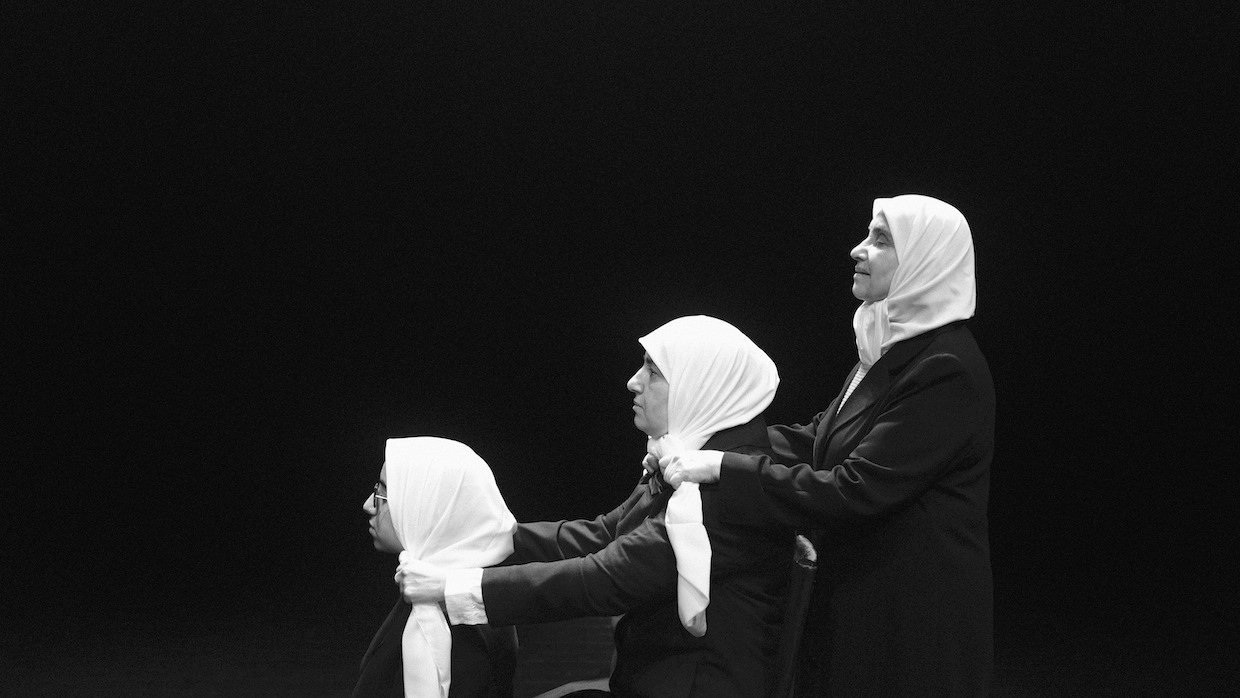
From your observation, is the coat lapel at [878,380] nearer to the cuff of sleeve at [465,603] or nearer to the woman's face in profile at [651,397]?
the woman's face in profile at [651,397]

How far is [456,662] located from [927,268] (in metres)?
1.11

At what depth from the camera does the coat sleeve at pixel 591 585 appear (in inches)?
81.4

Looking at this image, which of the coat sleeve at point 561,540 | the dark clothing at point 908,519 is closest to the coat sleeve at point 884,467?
the dark clothing at point 908,519

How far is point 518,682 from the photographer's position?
3.53 metres

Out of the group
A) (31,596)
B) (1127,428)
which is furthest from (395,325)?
(1127,428)

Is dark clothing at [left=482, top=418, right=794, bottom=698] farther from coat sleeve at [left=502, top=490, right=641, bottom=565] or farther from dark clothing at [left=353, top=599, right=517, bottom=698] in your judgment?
coat sleeve at [left=502, top=490, right=641, bottom=565]

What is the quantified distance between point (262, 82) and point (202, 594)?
1.84 metres

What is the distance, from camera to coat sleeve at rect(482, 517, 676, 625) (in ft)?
6.78

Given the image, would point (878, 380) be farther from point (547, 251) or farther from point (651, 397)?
point (547, 251)

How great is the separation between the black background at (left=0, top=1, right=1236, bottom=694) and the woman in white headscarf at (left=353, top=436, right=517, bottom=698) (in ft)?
5.79

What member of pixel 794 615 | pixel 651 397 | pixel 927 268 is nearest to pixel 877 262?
pixel 927 268

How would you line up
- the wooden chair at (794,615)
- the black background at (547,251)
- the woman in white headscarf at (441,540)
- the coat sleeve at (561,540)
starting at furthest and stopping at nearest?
the black background at (547,251)
the coat sleeve at (561,540)
the woman in white headscarf at (441,540)
the wooden chair at (794,615)

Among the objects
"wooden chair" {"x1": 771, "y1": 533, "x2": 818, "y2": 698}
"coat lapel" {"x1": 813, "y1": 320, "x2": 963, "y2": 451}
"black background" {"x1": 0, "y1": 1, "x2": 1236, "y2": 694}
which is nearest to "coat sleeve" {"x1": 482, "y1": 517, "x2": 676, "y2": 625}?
"wooden chair" {"x1": 771, "y1": 533, "x2": 818, "y2": 698}

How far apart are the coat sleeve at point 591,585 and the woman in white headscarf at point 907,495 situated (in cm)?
14
